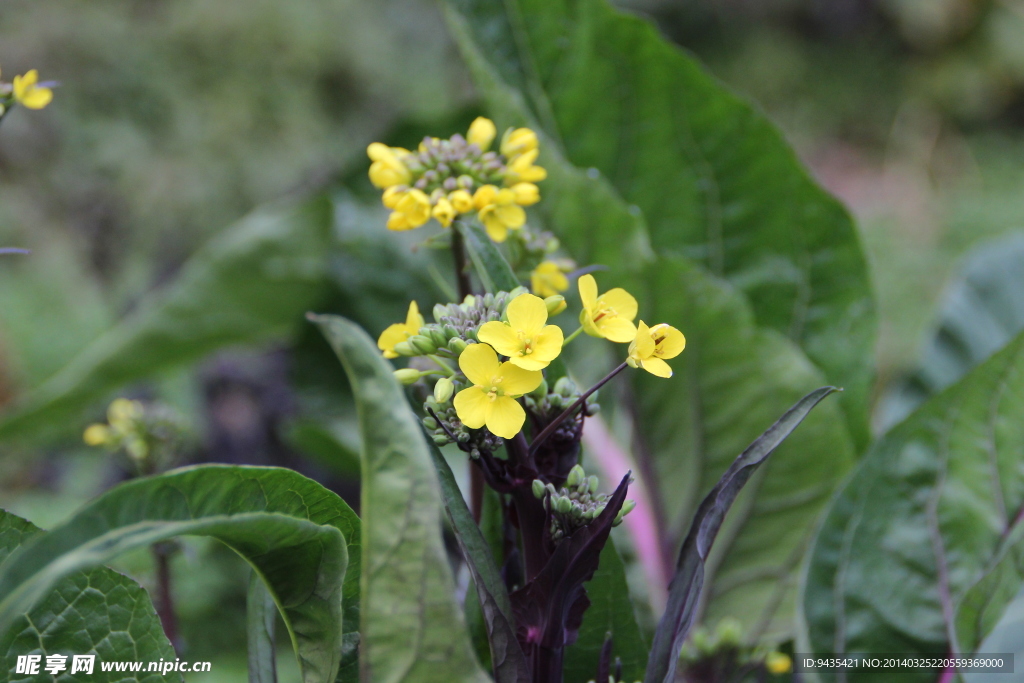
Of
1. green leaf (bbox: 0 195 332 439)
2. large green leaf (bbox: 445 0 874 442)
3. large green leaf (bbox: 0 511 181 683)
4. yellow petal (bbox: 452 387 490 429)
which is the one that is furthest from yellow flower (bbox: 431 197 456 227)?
green leaf (bbox: 0 195 332 439)

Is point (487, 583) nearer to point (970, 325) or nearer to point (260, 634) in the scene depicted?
point (260, 634)

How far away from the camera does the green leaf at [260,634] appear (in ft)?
1.20

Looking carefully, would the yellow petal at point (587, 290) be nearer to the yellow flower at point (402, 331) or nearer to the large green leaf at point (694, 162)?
the yellow flower at point (402, 331)

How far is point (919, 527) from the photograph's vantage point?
0.52 m

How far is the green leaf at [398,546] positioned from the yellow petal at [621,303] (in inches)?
4.4

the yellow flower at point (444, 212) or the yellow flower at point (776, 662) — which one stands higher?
the yellow flower at point (444, 212)

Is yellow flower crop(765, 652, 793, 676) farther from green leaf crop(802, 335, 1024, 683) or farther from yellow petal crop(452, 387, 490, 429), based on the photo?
yellow petal crop(452, 387, 490, 429)

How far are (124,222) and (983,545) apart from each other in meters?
1.93

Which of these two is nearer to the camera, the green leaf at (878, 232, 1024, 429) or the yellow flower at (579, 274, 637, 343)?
the yellow flower at (579, 274, 637, 343)

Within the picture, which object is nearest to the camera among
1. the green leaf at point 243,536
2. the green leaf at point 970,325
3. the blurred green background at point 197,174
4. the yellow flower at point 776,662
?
the green leaf at point 243,536

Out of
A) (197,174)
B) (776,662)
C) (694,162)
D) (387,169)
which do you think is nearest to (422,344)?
(387,169)

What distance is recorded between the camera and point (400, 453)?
0.90 ft

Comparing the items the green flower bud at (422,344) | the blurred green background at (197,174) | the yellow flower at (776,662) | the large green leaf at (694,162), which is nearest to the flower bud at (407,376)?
the green flower bud at (422,344)

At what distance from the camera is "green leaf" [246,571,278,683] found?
366 mm
